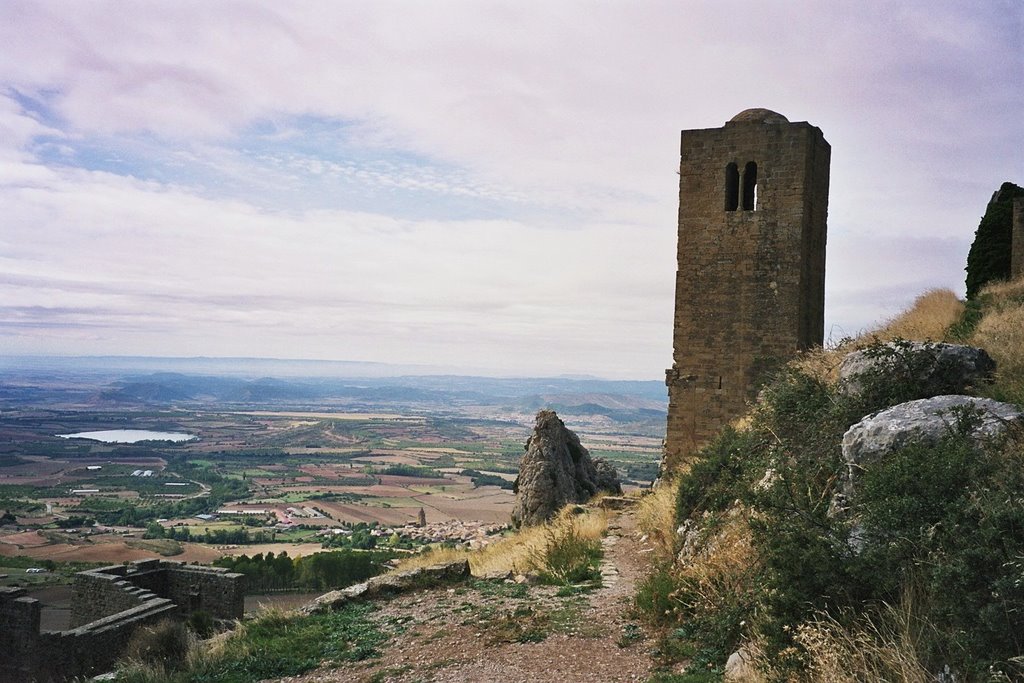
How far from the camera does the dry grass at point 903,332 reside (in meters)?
10.0

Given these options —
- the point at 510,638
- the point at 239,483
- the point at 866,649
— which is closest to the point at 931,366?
the point at 866,649

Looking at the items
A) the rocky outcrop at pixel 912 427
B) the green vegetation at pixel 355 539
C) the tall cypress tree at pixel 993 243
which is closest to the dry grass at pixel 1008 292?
the tall cypress tree at pixel 993 243

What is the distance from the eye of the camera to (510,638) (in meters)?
7.33

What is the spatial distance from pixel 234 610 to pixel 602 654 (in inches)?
455

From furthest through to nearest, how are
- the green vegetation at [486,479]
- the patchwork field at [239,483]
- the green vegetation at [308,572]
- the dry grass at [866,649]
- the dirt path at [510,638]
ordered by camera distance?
the green vegetation at [486,479], the patchwork field at [239,483], the green vegetation at [308,572], the dirt path at [510,638], the dry grass at [866,649]

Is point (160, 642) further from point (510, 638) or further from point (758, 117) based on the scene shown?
point (758, 117)

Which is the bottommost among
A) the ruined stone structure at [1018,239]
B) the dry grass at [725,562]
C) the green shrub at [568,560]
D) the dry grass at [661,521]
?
the green shrub at [568,560]

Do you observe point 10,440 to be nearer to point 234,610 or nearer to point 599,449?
point 599,449

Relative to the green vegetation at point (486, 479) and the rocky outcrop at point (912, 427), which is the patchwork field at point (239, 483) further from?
the rocky outcrop at point (912, 427)

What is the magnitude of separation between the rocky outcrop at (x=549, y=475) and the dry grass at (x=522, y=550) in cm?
325

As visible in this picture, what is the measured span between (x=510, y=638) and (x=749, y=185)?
1154 centimetres

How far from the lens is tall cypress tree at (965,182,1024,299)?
66.1 ft

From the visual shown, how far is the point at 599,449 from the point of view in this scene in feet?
302

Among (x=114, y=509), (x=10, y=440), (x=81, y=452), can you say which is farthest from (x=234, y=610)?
(x=10, y=440)
